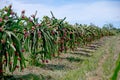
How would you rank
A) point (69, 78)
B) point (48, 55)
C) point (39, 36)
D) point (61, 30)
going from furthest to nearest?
point (61, 30) → point (48, 55) → point (39, 36) → point (69, 78)

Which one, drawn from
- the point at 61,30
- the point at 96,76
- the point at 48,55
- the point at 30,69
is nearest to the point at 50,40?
the point at 48,55

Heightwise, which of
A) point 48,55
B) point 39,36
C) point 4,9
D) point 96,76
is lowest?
point 96,76

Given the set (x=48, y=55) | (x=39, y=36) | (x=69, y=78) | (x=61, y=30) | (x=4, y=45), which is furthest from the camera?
(x=61, y=30)

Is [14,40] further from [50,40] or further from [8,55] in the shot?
[50,40]

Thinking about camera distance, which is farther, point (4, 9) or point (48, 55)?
point (48, 55)

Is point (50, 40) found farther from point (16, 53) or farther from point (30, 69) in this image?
point (16, 53)

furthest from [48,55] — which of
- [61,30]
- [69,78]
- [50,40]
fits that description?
[61,30]

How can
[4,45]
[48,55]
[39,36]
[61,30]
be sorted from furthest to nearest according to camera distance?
1. [61,30]
2. [48,55]
3. [39,36]
4. [4,45]

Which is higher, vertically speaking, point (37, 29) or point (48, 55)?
point (37, 29)

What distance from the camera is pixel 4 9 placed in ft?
24.6

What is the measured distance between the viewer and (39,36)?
10.2m

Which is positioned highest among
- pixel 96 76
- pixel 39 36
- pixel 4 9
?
pixel 4 9

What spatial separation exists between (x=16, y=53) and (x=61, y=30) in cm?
677

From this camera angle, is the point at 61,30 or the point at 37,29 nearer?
the point at 37,29
